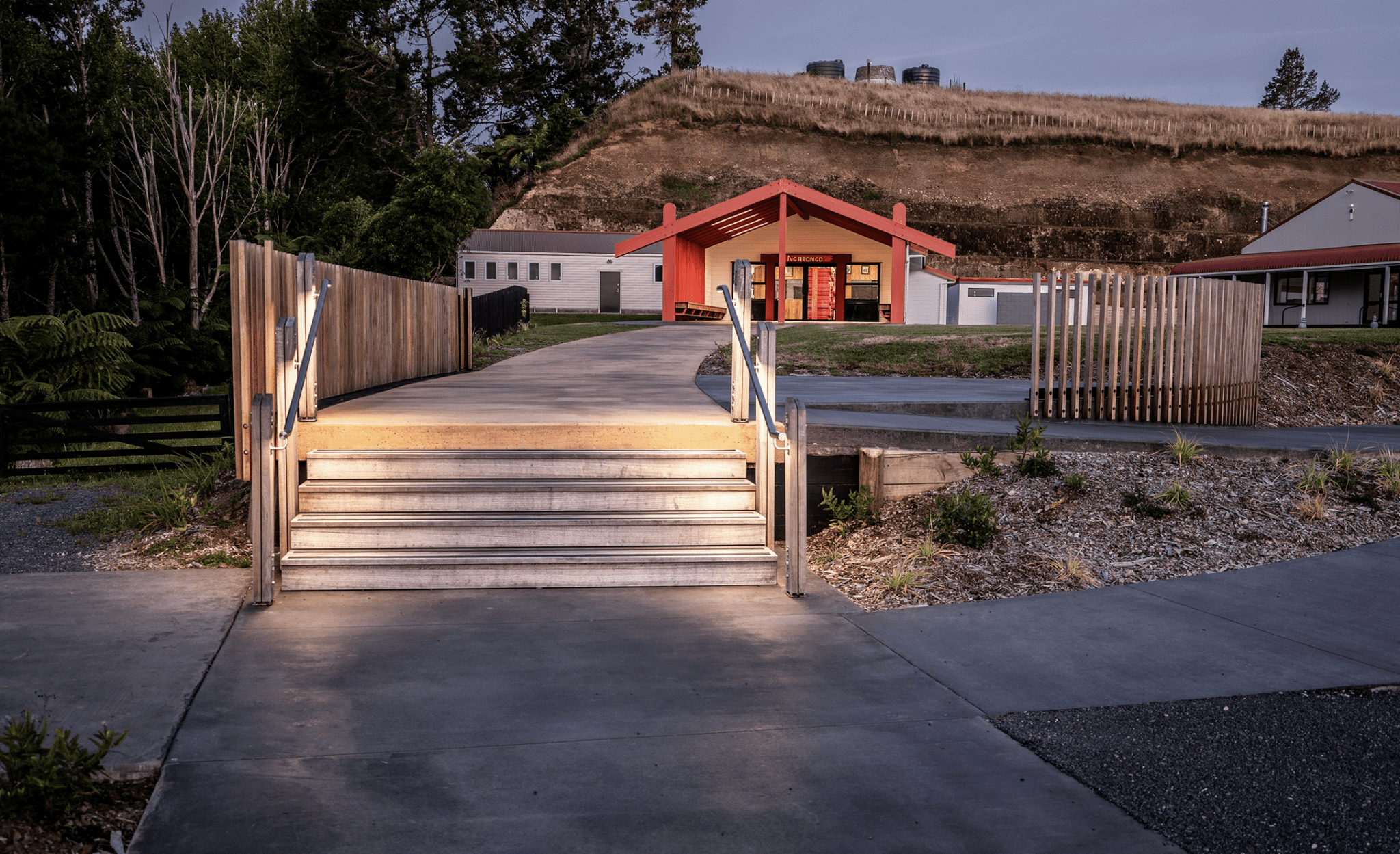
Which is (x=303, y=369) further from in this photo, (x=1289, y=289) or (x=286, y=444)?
(x=1289, y=289)

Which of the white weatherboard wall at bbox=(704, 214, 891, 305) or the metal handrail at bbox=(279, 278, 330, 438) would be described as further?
the white weatherboard wall at bbox=(704, 214, 891, 305)

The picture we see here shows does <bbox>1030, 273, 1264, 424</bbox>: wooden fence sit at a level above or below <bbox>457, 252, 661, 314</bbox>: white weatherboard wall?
below

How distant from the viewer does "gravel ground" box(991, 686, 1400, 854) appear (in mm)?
3184

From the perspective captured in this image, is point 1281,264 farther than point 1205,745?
Yes

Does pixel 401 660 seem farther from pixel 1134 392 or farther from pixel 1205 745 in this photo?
pixel 1134 392

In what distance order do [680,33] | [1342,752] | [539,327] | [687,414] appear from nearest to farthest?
[1342,752]
[687,414]
[539,327]
[680,33]

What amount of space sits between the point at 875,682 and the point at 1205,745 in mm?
1332

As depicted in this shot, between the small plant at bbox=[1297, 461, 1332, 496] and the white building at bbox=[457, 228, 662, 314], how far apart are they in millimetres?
39475

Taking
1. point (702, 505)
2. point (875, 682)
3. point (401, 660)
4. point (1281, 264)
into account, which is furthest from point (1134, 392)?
point (1281, 264)

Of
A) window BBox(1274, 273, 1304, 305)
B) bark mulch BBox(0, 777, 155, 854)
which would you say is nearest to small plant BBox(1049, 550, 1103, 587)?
bark mulch BBox(0, 777, 155, 854)

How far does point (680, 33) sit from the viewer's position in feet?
256

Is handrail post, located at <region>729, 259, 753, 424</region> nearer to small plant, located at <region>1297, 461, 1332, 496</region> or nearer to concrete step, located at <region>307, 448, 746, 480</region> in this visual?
concrete step, located at <region>307, 448, 746, 480</region>

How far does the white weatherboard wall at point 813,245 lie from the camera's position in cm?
3391

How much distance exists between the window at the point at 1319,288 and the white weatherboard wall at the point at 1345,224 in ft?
2.57
